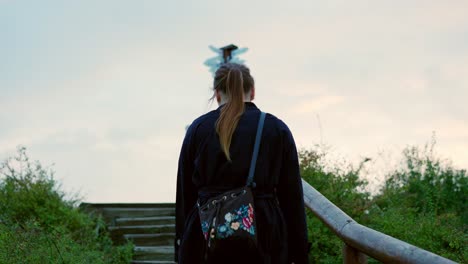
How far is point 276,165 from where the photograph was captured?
3.56m

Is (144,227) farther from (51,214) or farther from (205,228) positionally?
(205,228)

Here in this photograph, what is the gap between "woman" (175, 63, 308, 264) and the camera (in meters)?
3.50

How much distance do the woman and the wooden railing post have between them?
3.56 ft

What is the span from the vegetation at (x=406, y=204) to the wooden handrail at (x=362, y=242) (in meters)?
1.24

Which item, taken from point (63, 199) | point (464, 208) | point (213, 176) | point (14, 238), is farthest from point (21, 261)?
point (464, 208)

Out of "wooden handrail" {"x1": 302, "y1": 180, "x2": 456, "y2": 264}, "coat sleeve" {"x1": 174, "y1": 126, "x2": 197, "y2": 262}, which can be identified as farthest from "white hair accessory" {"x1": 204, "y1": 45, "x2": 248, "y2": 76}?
"coat sleeve" {"x1": 174, "y1": 126, "x2": 197, "y2": 262}

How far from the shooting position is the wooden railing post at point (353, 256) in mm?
4625

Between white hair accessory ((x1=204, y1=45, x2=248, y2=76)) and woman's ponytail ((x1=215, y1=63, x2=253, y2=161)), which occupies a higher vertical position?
white hair accessory ((x1=204, y1=45, x2=248, y2=76))

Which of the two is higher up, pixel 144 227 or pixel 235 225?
pixel 144 227

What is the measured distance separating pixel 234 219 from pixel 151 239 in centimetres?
568

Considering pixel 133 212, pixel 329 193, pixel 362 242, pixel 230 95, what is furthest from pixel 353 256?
pixel 133 212

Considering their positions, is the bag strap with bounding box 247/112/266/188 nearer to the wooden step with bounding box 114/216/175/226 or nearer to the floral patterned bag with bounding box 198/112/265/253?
the floral patterned bag with bounding box 198/112/265/253

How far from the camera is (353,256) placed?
465 centimetres

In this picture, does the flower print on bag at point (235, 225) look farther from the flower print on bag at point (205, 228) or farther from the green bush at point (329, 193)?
the green bush at point (329, 193)
